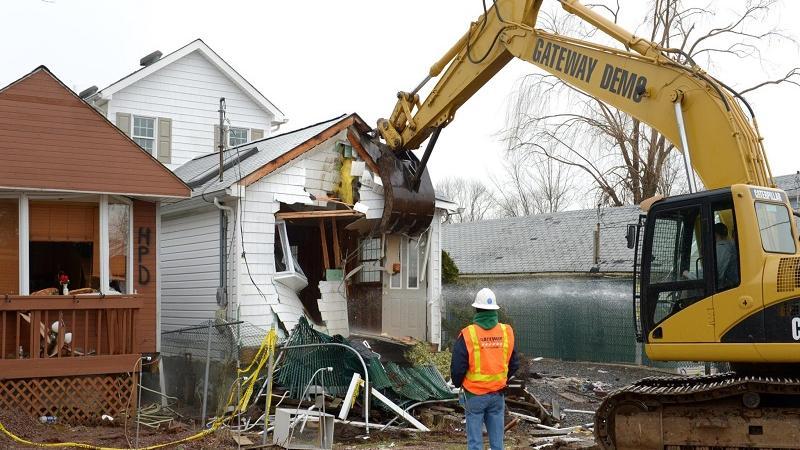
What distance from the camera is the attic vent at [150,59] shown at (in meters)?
23.4

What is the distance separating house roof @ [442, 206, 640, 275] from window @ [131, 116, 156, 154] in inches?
397

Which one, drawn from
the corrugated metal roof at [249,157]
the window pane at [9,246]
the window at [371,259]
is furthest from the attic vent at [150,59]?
the window pane at [9,246]

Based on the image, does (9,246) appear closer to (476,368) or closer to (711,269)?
(476,368)

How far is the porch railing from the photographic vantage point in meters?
11.2

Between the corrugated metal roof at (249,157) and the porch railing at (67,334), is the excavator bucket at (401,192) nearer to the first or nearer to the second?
the corrugated metal roof at (249,157)

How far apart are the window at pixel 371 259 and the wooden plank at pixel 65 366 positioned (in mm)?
5565

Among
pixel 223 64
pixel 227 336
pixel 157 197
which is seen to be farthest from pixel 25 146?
pixel 223 64

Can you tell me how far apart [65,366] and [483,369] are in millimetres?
6387

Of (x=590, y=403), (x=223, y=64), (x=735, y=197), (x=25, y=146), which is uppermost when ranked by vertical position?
(x=223, y=64)

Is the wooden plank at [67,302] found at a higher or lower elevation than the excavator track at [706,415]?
higher

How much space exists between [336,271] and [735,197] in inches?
337

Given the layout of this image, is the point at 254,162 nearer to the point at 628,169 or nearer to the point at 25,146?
the point at 25,146

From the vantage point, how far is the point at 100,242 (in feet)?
41.0

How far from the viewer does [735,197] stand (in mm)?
8141
